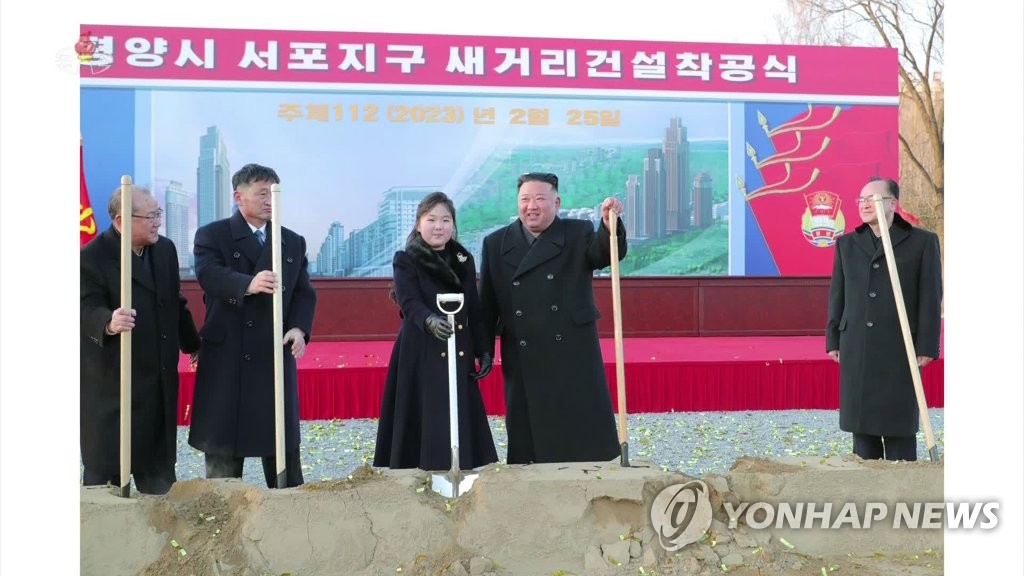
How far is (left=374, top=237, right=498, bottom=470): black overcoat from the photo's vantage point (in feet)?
9.14

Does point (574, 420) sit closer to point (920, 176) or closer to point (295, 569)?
point (295, 569)

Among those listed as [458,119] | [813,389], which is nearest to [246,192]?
[813,389]

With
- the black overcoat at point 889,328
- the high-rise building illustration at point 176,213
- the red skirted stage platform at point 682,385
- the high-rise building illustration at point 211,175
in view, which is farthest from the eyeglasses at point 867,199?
the high-rise building illustration at point 176,213

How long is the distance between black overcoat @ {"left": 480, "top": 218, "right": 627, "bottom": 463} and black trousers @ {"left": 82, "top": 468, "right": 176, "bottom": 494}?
109cm

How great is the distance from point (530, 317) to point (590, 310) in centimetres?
20

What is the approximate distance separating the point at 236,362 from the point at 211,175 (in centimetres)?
504

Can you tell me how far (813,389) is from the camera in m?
5.55

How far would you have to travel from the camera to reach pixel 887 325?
2957mm

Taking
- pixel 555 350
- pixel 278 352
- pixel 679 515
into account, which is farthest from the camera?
pixel 555 350

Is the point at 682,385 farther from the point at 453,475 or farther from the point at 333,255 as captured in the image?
the point at 333,255

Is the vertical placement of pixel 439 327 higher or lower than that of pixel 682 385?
higher

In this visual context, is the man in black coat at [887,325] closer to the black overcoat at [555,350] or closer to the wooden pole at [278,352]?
the black overcoat at [555,350]

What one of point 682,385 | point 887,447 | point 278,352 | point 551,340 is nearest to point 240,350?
point 278,352

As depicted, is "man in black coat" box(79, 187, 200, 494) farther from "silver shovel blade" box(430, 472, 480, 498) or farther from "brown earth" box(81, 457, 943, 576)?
"silver shovel blade" box(430, 472, 480, 498)
